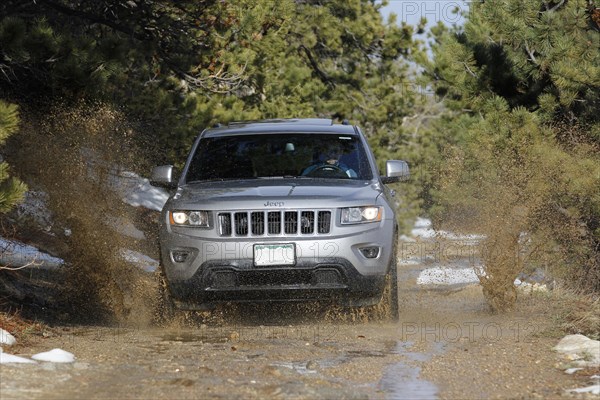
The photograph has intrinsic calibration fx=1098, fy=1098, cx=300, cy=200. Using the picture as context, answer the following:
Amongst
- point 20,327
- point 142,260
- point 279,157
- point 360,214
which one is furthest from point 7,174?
point 142,260

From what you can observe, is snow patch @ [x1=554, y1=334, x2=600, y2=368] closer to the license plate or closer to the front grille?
the front grille

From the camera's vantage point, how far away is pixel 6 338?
783 centimetres

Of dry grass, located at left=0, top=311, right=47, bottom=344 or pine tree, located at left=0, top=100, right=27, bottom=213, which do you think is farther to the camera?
dry grass, located at left=0, top=311, right=47, bottom=344

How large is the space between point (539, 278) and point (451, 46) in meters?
4.03

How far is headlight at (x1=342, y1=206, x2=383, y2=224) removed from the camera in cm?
902

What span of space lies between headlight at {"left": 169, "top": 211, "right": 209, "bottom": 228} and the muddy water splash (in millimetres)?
1604

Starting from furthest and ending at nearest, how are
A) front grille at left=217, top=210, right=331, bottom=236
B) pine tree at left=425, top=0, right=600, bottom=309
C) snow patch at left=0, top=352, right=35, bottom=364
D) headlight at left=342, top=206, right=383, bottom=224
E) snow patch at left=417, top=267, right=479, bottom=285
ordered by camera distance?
snow patch at left=417, top=267, right=479, bottom=285, pine tree at left=425, top=0, right=600, bottom=309, headlight at left=342, top=206, right=383, bottom=224, front grille at left=217, top=210, right=331, bottom=236, snow patch at left=0, top=352, right=35, bottom=364

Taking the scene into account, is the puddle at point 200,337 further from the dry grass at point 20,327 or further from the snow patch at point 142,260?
the snow patch at point 142,260

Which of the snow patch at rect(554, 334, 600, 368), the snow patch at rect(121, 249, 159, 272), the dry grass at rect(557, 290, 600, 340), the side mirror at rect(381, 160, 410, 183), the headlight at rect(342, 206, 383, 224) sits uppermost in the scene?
the side mirror at rect(381, 160, 410, 183)

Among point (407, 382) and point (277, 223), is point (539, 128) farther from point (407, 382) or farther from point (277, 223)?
point (407, 382)

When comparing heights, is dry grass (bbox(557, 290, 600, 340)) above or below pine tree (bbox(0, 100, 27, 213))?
below

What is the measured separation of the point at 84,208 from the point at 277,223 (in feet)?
11.2

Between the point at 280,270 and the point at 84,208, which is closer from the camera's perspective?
the point at 280,270

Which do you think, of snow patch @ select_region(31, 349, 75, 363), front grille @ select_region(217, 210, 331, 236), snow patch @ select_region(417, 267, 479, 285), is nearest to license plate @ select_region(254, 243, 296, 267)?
front grille @ select_region(217, 210, 331, 236)
